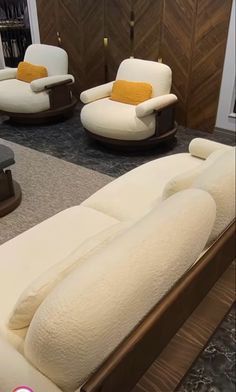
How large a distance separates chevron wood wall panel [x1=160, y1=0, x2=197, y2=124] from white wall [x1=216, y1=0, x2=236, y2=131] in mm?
395

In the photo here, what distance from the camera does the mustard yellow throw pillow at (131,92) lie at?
3484mm

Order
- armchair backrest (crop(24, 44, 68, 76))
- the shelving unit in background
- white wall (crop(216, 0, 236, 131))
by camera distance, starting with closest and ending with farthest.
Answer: white wall (crop(216, 0, 236, 131)) → armchair backrest (crop(24, 44, 68, 76)) → the shelving unit in background

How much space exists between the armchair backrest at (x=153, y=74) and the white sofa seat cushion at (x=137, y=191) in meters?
1.40

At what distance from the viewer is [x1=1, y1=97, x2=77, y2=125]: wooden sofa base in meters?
4.02

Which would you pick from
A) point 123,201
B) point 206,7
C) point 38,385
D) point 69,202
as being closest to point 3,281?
point 38,385

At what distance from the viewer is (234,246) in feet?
4.83

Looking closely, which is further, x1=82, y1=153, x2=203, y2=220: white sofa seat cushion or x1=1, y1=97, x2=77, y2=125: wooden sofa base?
x1=1, y1=97, x2=77, y2=125: wooden sofa base

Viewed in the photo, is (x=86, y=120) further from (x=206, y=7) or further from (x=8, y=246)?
(x=8, y=246)

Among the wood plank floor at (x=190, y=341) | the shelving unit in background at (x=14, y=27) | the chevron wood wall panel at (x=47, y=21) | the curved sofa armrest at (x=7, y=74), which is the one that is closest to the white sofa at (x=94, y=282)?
the wood plank floor at (x=190, y=341)

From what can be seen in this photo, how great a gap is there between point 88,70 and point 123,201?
3.28 meters

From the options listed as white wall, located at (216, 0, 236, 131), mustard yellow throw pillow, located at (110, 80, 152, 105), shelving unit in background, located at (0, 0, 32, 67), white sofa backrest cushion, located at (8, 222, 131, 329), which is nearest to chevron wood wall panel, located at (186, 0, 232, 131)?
white wall, located at (216, 0, 236, 131)

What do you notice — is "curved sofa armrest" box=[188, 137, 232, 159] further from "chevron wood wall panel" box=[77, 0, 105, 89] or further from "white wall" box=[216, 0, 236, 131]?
"chevron wood wall panel" box=[77, 0, 105, 89]

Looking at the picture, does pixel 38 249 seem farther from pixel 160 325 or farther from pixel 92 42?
pixel 92 42

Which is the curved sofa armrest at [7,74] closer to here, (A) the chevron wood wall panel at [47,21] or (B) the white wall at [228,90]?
(A) the chevron wood wall panel at [47,21]
